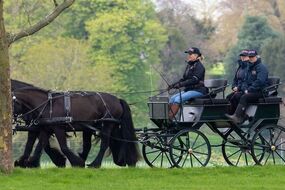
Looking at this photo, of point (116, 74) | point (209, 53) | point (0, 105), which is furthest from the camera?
point (209, 53)

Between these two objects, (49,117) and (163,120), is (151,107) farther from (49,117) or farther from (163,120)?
(49,117)

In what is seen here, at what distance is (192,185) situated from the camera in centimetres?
1429

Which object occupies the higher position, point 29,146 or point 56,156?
point 29,146

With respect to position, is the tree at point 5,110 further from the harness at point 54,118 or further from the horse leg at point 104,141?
the horse leg at point 104,141

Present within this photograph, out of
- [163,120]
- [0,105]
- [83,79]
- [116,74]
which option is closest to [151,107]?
[163,120]

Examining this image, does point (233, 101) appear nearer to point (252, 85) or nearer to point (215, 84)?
point (215, 84)

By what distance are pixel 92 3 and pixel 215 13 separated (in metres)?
26.3

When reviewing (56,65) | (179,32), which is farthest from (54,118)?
(179,32)

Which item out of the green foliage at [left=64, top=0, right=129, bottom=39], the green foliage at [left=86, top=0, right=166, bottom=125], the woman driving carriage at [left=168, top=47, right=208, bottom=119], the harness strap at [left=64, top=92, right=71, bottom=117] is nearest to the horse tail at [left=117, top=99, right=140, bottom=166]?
the woman driving carriage at [left=168, top=47, right=208, bottom=119]

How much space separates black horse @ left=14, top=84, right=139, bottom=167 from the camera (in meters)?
16.8

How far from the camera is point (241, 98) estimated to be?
1714 cm

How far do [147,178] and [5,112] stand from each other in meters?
2.47

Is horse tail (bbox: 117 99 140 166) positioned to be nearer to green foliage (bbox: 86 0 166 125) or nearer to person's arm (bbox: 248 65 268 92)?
person's arm (bbox: 248 65 268 92)

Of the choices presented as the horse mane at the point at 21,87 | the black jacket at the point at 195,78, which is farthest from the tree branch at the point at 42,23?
the black jacket at the point at 195,78
